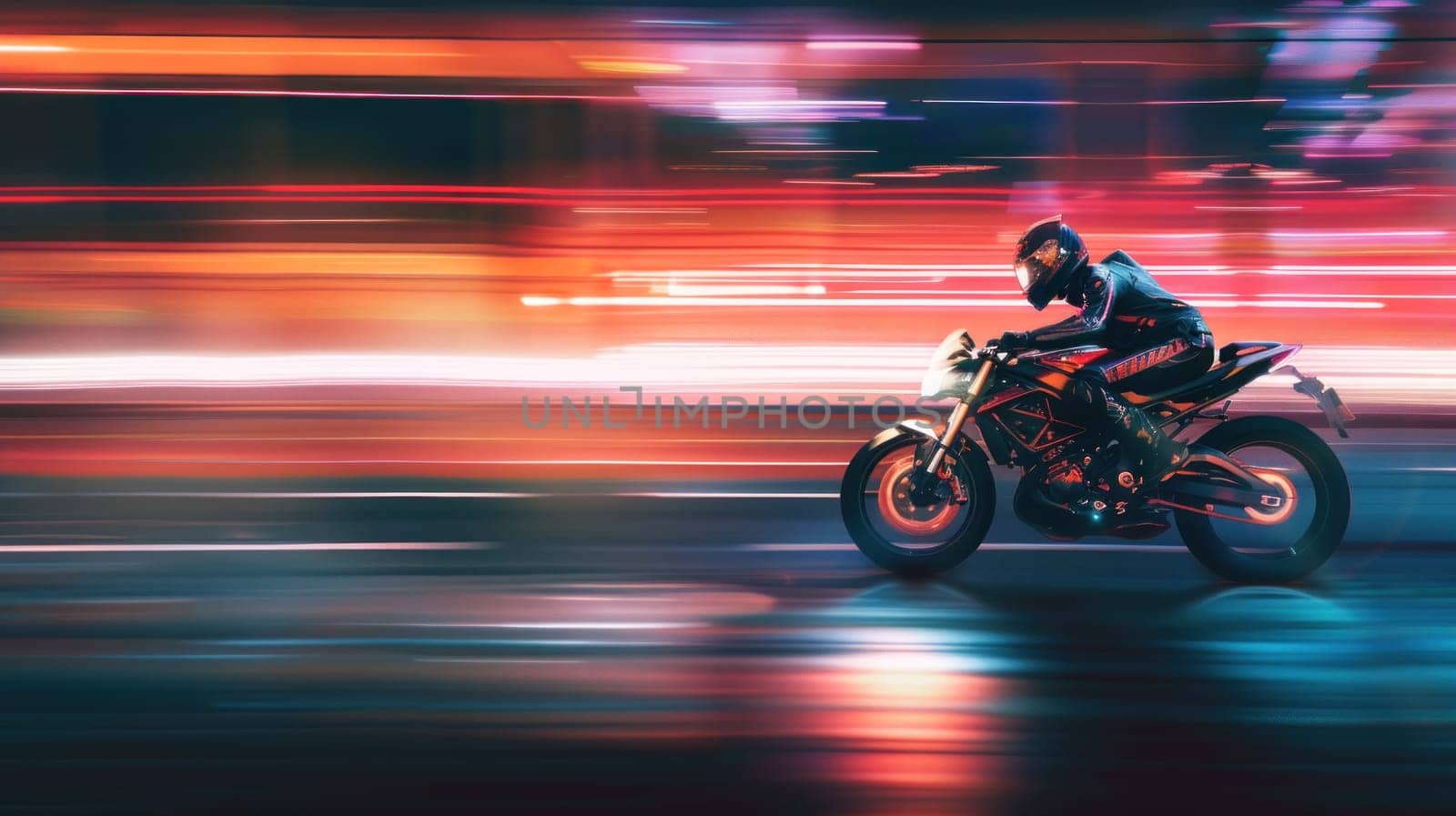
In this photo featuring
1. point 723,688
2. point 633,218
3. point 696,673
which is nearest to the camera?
Answer: point 723,688

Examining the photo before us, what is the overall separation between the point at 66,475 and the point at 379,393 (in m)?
4.15

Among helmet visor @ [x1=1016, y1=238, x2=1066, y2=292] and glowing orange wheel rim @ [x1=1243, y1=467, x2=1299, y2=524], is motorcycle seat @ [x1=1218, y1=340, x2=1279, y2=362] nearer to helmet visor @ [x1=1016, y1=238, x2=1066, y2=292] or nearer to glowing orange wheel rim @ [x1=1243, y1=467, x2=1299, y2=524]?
glowing orange wheel rim @ [x1=1243, y1=467, x2=1299, y2=524]

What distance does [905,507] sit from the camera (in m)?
4.84

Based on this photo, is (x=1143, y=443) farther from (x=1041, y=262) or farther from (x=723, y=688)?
(x=723, y=688)

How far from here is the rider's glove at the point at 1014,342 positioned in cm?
466

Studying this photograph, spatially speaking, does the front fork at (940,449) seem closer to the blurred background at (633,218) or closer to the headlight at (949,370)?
A: the headlight at (949,370)

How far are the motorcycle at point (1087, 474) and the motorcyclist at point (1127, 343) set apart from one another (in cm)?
5

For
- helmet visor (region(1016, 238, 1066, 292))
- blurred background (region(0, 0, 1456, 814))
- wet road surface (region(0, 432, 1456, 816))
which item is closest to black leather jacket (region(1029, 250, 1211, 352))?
helmet visor (region(1016, 238, 1066, 292))

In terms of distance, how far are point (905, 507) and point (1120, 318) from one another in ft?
3.79

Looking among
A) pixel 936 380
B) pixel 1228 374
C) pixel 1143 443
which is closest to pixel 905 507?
pixel 936 380

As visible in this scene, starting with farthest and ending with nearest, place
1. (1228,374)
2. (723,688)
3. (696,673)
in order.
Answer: (1228,374) → (696,673) → (723,688)

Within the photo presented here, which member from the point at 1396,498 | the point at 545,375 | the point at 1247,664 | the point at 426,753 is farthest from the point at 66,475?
the point at 1396,498

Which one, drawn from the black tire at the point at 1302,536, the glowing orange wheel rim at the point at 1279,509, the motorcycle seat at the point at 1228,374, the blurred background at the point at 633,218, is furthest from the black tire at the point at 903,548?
the blurred background at the point at 633,218

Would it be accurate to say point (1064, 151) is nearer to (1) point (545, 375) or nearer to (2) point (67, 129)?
(1) point (545, 375)
